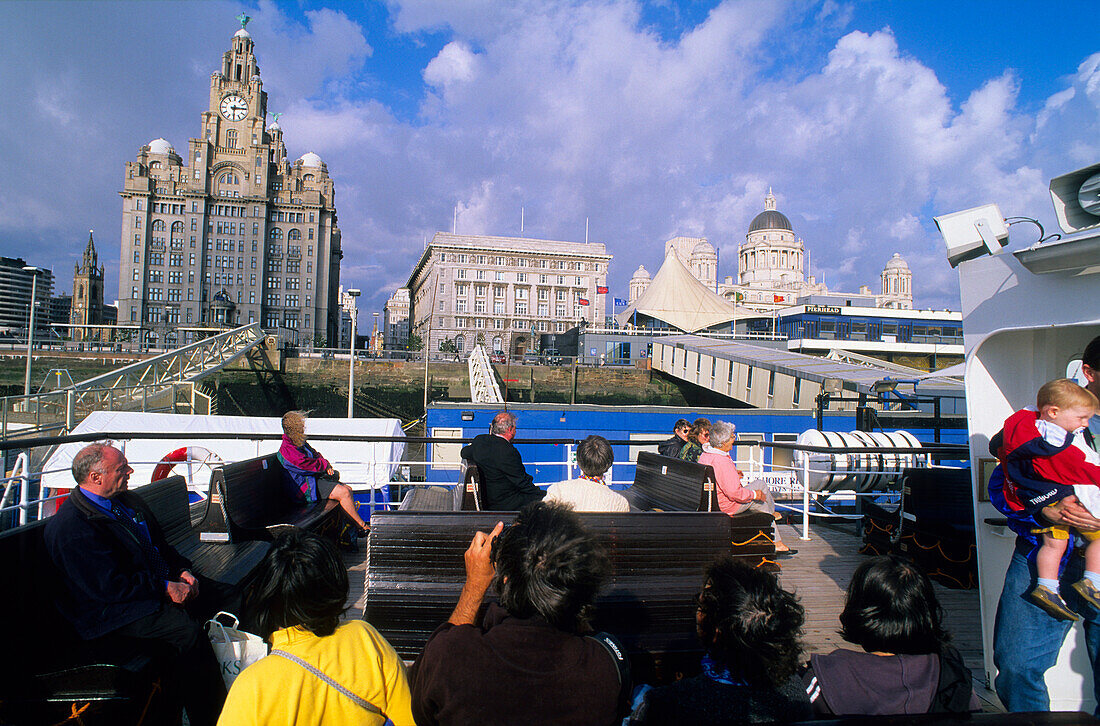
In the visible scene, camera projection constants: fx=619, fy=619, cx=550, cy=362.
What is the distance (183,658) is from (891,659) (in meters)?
2.78

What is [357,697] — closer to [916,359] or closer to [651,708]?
[651,708]

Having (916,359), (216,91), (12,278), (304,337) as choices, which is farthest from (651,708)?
(12,278)

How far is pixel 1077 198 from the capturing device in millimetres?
3043

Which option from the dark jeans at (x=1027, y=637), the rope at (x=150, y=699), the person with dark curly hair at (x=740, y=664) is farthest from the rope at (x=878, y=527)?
the rope at (x=150, y=699)

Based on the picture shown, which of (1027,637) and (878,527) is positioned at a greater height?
(1027,637)

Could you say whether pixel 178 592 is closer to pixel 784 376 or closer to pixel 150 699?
pixel 150 699

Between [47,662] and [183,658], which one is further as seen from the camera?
[183,658]

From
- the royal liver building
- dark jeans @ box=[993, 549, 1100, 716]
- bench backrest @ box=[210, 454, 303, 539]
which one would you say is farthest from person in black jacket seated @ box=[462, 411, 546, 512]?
the royal liver building

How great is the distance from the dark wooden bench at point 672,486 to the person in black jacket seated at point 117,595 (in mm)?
2966

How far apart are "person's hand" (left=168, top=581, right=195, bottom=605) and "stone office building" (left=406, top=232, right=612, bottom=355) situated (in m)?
77.6

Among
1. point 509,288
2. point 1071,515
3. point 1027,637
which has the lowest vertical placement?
point 1027,637

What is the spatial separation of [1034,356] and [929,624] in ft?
8.32

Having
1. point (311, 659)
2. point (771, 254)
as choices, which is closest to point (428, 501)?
point (311, 659)

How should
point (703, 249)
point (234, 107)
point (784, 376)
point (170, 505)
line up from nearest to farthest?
point (170, 505), point (784, 376), point (234, 107), point (703, 249)
